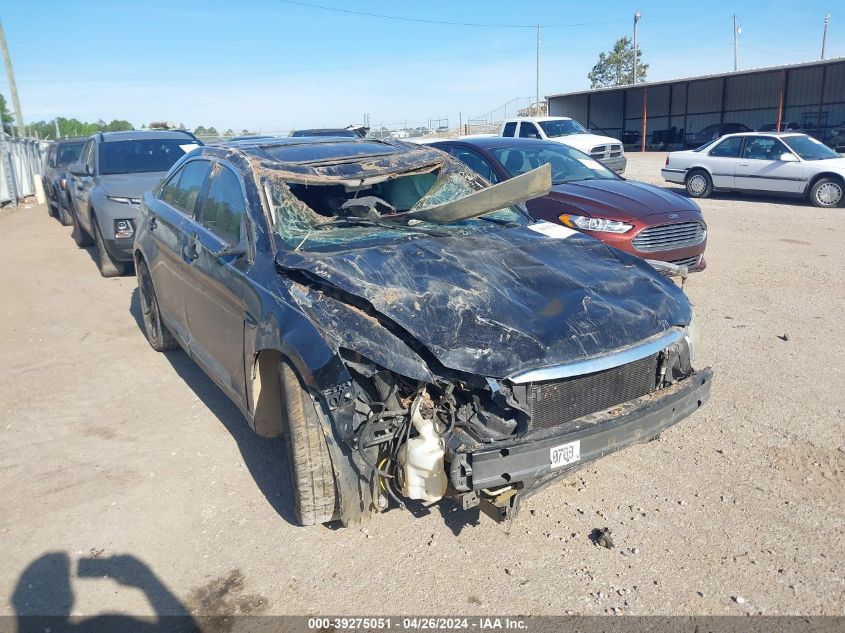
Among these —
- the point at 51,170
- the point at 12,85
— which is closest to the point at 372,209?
the point at 51,170

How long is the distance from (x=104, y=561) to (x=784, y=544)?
10.4ft

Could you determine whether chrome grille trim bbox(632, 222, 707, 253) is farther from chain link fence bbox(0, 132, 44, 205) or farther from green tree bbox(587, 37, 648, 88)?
green tree bbox(587, 37, 648, 88)

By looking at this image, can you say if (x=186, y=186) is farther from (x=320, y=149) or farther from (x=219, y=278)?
(x=219, y=278)

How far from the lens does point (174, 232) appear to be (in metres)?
4.78

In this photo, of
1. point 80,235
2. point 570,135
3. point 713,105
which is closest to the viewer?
point 80,235

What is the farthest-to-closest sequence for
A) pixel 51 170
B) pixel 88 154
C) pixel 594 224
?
pixel 51 170 → pixel 88 154 → pixel 594 224

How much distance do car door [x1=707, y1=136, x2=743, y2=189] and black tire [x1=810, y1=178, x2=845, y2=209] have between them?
1.69 m

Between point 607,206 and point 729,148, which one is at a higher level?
point 729,148

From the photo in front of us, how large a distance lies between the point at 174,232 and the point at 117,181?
5.02m

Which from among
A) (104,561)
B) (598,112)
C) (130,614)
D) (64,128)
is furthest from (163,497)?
(64,128)

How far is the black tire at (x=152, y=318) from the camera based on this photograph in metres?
5.68

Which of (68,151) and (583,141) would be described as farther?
(583,141)

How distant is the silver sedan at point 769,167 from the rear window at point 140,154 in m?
11.0

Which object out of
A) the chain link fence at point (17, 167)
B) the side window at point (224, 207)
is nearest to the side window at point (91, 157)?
the side window at point (224, 207)
